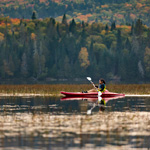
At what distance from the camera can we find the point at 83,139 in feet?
68.2

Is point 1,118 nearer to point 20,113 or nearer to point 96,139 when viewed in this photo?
point 20,113

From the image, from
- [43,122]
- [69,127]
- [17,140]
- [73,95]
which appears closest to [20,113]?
[43,122]

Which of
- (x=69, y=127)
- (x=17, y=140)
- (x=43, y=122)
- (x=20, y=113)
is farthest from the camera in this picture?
(x=20, y=113)

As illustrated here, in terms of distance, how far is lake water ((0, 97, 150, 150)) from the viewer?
19766mm

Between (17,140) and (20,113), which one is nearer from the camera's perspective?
(17,140)

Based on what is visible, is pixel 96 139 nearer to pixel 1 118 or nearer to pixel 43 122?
pixel 43 122

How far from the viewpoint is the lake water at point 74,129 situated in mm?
19766

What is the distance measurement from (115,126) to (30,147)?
20.5 feet

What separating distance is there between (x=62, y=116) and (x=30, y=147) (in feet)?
31.2

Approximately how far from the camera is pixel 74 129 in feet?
76.7

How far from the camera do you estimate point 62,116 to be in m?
28.7

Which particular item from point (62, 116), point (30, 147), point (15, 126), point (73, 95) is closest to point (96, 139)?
point (30, 147)

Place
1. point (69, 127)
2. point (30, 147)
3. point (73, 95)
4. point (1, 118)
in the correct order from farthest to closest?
point (73, 95)
point (1, 118)
point (69, 127)
point (30, 147)

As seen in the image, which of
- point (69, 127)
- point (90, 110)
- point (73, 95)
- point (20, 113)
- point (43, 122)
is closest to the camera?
point (69, 127)
